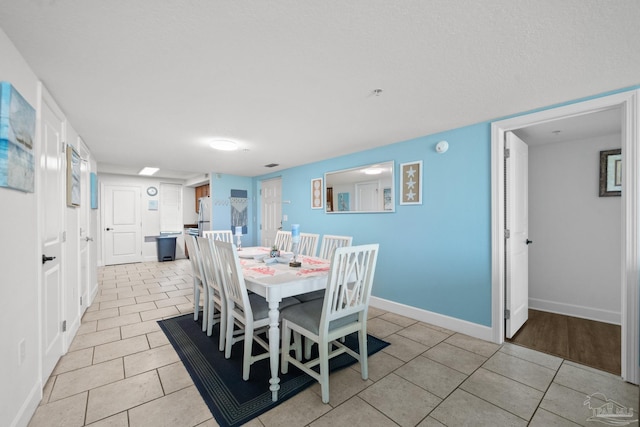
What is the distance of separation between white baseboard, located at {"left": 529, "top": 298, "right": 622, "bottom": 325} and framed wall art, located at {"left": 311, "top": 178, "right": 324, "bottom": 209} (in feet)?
10.7

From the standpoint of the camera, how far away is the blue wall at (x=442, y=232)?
2654 millimetres

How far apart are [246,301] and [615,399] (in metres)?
2.55

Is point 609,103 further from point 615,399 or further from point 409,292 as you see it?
point 409,292

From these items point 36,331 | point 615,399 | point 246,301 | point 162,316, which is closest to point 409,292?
point 615,399

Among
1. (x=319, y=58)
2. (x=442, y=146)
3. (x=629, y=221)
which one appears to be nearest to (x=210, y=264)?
(x=319, y=58)

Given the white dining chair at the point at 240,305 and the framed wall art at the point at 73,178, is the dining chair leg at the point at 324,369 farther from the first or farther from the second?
the framed wall art at the point at 73,178

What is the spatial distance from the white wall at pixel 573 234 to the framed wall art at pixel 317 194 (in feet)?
9.63

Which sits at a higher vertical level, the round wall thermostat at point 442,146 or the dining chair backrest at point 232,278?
the round wall thermostat at point 442,146

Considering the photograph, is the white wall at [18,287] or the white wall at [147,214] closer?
the white wall at [18,287]

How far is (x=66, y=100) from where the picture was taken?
2152 millimetres

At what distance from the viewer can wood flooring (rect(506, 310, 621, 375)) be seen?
2242 mm

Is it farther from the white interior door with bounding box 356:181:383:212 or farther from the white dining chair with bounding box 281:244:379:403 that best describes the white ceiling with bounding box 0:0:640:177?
the white dining chair with bounding box 281:244:379:403

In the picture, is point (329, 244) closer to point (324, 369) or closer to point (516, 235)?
point (324, 369)

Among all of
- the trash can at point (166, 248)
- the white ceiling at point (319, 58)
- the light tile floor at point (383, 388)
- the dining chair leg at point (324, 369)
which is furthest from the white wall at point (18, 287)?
the trash can at point (166, 248)
